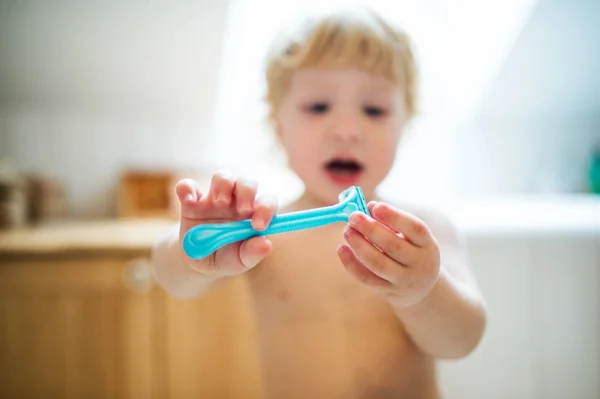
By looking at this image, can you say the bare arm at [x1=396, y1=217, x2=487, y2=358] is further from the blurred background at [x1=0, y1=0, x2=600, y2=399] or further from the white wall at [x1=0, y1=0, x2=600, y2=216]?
the white wall at [x1=0, y1=0, x2=600, y2=216]

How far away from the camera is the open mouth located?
40 cm

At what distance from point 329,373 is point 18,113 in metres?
1.24

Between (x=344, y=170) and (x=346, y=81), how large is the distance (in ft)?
0.31

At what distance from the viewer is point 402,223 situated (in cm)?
28

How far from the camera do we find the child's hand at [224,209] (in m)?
A: 0.28

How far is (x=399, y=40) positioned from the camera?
487 millimetres

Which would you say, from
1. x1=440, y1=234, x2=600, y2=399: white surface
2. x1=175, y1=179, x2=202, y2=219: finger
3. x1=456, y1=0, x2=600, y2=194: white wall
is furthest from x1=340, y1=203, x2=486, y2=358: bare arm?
x1=456, y1=0, x2=600, y2=194: white wall

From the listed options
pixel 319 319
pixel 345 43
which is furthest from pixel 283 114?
pixel 319 319

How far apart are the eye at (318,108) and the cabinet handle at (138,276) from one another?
1.74ft

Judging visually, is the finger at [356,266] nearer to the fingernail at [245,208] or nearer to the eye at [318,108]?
the fingernail at [245,208]

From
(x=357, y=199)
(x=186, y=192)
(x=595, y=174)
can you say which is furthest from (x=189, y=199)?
(x=595, y=174)

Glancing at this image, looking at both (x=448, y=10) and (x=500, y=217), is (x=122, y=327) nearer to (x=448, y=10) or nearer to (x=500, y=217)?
(x=500, y=217)

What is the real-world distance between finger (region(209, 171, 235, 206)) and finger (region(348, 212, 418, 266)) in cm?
9

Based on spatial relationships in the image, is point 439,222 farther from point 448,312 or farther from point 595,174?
point 595,174
